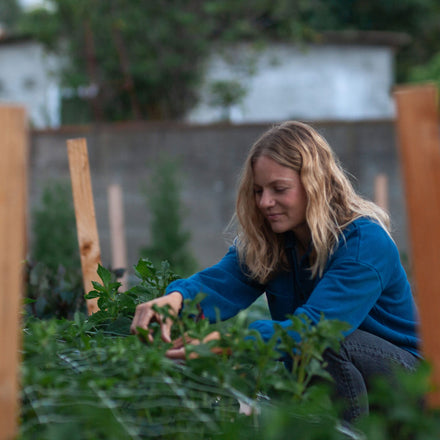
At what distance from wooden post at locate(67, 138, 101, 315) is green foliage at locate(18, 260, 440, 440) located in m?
1.04

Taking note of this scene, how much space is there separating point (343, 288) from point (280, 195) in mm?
374

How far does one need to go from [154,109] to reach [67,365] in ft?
32.1

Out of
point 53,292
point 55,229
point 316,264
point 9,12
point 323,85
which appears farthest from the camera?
point 9,12

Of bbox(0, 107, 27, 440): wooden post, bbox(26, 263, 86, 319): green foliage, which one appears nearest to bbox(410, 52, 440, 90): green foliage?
bbox(26, 263, 86, 319): green foliage

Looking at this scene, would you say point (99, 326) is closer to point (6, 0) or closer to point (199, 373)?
point (199, 373)

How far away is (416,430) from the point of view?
46.8 inches

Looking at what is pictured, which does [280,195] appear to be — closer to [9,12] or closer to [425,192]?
[425,192]

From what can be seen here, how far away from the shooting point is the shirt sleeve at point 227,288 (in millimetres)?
2250

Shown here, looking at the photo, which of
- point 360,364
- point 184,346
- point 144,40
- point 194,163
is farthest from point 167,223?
point 184,346

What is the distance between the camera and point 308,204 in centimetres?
209

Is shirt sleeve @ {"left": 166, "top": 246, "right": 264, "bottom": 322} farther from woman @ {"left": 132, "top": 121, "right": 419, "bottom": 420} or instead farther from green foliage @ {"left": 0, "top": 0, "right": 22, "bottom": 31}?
green foliage @ {"left": 0, "top": 0, "right": 22, "bottom": 31}

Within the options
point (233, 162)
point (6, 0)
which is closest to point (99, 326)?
point (233, 162)

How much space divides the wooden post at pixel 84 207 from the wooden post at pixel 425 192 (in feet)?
4.92

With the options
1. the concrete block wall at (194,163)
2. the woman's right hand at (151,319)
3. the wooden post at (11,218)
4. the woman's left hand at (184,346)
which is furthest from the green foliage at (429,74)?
the wooden post at (11,218)
